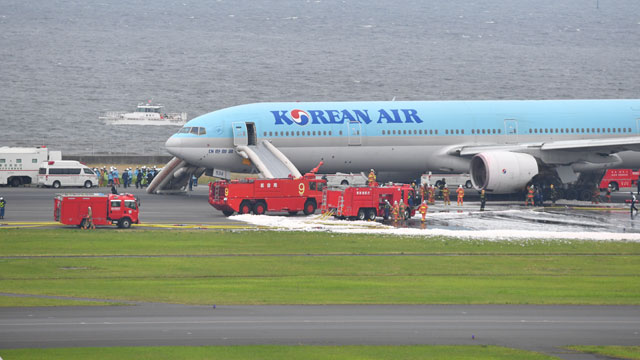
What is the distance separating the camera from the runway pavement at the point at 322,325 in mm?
18969

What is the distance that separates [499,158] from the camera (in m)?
54.2

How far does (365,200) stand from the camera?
4509cm

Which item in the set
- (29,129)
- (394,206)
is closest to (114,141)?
(29,129)

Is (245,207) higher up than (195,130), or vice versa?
(195,130)

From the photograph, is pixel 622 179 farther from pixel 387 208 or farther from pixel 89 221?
pixel 89 221

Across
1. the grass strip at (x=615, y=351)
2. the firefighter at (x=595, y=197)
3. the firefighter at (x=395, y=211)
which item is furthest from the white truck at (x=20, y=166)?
the grass strip at (x=615, y=351)

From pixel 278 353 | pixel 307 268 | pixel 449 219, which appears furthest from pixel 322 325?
pixel 449 219

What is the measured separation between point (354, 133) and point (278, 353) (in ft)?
127

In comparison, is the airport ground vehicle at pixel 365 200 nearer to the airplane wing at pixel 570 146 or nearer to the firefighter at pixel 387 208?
the firefighter at pixel 387 208

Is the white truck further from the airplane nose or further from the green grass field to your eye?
the green grass field

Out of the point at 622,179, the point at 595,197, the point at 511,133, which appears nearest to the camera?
the point at 595,197

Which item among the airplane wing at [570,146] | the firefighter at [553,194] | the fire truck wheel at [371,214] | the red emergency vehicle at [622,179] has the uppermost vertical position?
the airplane wing at [570,146]

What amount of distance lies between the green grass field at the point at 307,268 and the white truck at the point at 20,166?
35.8 m

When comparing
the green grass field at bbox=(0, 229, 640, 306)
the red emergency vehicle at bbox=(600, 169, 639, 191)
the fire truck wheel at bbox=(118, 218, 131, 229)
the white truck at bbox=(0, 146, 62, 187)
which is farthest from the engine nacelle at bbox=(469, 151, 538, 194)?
the white truck at bbox=(0, 146, 62, 187)
